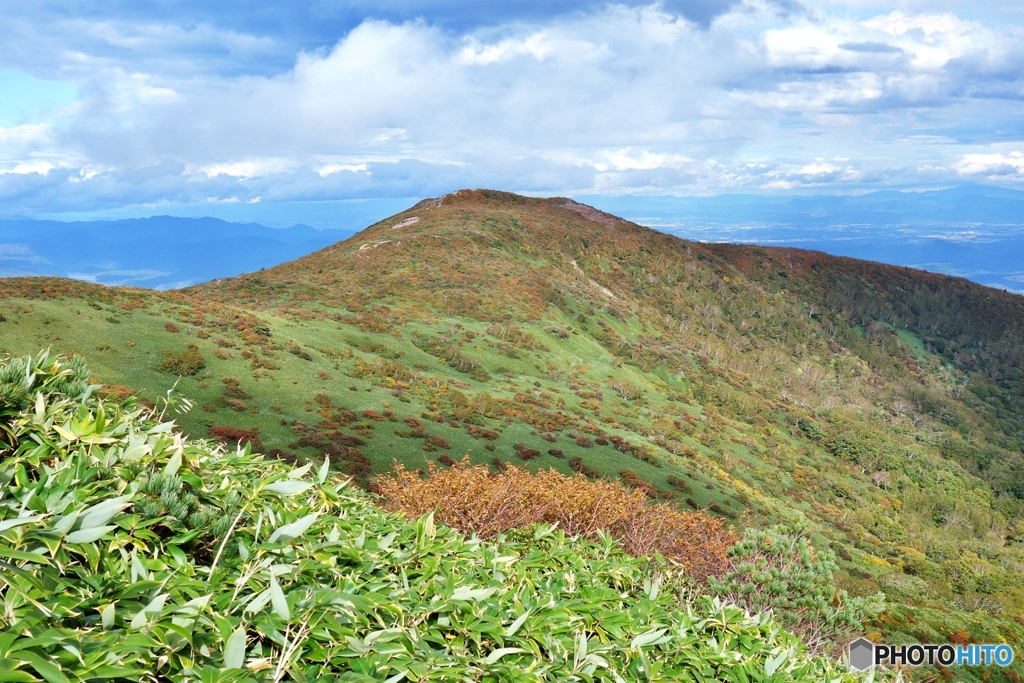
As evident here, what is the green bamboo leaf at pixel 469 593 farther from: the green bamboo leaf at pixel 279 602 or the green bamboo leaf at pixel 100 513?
the green bamboo leaf at pixel 100 513

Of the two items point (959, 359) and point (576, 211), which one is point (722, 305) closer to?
point (576, 211)

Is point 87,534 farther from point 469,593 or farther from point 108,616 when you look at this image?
point 469,593

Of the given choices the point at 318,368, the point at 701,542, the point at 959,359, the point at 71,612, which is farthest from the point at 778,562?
the point at 959,359

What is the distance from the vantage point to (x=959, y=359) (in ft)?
279

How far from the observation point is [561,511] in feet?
33.5

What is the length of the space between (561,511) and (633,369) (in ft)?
124

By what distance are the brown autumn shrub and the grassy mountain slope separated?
662 cm

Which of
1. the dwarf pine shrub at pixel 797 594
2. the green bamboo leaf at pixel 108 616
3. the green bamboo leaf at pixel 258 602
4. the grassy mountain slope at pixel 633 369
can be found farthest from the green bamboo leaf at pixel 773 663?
the grassy mountain slope at pixel 633 369

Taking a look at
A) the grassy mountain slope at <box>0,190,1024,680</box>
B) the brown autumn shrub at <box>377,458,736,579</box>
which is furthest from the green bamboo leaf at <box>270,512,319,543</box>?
the grassy mountain slope at <box>0,190,1024,680</box>

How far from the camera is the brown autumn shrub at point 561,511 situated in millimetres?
9781

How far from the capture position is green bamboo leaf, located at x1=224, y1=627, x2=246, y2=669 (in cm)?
240

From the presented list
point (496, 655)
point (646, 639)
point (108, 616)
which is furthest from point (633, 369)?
point (108, 616)

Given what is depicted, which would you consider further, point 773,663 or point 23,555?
point 773,663

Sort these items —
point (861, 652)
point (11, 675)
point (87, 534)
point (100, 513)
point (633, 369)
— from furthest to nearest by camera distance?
1. point (633, 369)
2. point (861, 652)
3. point (100, 513)
4. point (87, 534)
5. point (11, 675)
